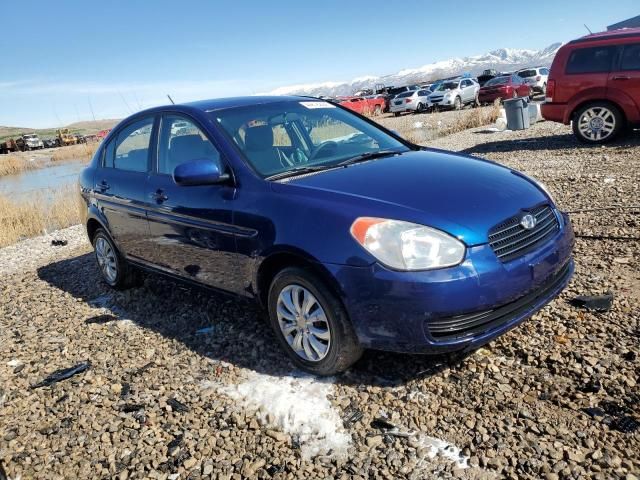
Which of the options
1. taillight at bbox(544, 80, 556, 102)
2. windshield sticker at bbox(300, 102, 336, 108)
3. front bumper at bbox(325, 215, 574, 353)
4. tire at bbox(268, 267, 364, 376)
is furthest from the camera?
taillight at bbox(544, 80, 556, 102)

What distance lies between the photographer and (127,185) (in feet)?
Result: 15.2

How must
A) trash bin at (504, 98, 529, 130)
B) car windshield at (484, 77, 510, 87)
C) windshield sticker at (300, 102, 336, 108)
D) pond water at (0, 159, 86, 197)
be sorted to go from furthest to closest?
car windshield at (484, 77, 510, 87) < pond water at (0, 159, 86, 197) < trash bin at (504, 98, 529, 130) < windshield sticker at (300, 102, 336, 108)

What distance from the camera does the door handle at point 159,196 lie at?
4.09m

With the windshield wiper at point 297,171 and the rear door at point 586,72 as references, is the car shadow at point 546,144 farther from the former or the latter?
the windshield wiper at point 297,171

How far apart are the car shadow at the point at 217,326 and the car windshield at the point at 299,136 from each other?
104cm

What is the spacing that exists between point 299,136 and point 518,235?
193cm

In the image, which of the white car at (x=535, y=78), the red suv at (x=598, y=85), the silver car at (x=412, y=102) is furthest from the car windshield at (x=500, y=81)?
the red suv at (x=598, y=85)

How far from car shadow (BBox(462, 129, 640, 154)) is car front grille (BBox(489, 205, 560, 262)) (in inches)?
293

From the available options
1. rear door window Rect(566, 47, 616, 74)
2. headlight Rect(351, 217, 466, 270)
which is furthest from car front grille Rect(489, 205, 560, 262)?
rear door window Rect(566, 47, 616, 74)

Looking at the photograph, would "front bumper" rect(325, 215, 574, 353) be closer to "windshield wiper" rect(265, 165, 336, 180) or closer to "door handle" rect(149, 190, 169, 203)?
"windshield wiper" rect(265, 165, 336, 180)

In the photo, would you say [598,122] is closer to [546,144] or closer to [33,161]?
[546,144]

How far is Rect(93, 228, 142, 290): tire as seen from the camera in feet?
17.3

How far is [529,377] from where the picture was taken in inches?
117

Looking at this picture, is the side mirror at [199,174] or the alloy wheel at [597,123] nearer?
the side mirror at [199,174]
